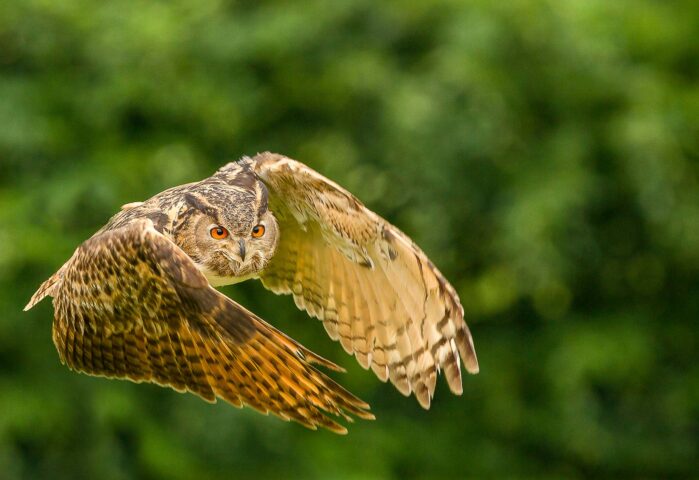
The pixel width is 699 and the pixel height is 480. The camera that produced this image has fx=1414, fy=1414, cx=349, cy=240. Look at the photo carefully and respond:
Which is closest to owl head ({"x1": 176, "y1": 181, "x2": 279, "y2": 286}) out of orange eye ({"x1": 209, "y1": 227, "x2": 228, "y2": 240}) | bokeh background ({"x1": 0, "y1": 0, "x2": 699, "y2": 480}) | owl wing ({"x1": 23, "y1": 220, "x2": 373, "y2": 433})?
orange eye ({"x1": 209, "y1": 227, "x2": 228, "y2": 240})

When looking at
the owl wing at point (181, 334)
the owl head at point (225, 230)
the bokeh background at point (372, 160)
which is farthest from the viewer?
the bokeh background at point (372, 160)

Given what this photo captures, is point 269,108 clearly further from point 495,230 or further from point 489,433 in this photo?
point 489,433

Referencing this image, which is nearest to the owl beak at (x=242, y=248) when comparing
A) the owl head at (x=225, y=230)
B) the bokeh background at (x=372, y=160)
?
the owl head at (x=225, y=230)

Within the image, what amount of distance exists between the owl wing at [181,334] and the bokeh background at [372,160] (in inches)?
167

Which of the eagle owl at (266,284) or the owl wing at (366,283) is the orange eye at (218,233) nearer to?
the eagle owl at (266,284)

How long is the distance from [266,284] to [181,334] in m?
0.89

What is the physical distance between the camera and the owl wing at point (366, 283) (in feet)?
14.3

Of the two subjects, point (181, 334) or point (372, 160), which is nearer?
point (181, 334)

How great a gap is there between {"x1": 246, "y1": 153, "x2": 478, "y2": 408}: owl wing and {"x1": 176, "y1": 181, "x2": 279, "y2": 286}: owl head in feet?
0.52

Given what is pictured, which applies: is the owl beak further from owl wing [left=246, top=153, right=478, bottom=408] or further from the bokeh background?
the bokeh background

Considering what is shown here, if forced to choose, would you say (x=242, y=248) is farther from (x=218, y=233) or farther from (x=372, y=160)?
(x=372, y=160)

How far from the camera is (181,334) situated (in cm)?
411

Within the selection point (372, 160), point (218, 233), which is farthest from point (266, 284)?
point (372, 160)

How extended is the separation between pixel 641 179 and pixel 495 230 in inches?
42.0
